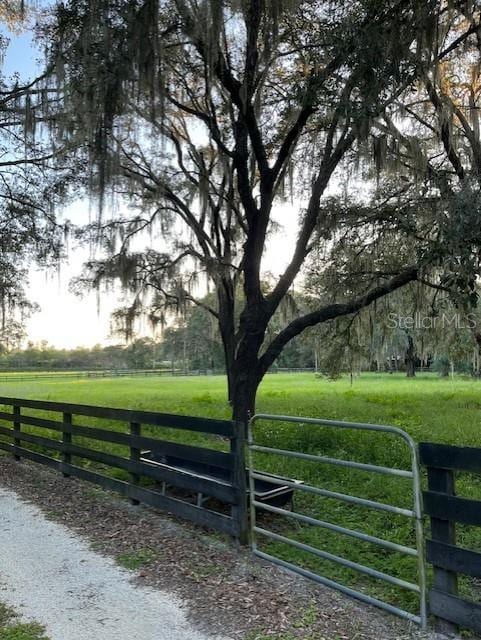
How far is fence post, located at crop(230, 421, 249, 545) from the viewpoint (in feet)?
13.1

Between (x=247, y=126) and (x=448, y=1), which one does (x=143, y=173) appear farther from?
(x=448, y=1)

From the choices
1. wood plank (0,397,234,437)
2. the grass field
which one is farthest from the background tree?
wood plank (0,397,234,437)

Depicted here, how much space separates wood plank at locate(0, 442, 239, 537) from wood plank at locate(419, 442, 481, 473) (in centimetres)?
182

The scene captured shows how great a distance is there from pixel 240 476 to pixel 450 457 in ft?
5.86

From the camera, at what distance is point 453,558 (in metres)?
2.68

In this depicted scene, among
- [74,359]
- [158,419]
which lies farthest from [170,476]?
[74,359]

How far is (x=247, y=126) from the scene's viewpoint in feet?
26.9

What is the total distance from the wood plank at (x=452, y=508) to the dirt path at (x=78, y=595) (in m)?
1.38

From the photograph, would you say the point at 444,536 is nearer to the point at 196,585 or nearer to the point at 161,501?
the point at 196,585

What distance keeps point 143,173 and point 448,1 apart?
7476 millimetres

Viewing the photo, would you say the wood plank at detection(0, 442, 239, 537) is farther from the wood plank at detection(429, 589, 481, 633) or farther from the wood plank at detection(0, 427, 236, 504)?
the wood plank at detection(429, 589, 481, 633)

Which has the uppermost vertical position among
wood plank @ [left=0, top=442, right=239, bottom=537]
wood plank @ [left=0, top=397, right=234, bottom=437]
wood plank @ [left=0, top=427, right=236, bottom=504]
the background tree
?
the background tree

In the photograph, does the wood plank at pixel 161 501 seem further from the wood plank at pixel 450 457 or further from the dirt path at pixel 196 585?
the wood plank at pixel 450 457

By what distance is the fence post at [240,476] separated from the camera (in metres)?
4.00
